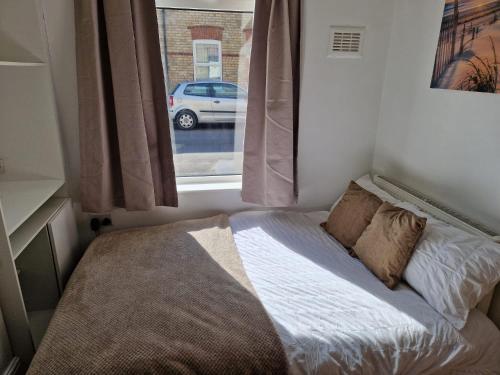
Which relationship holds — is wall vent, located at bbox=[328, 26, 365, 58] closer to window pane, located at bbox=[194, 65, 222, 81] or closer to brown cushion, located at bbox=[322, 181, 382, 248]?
window pane, located at bbox=[194, 65, 222, 81]

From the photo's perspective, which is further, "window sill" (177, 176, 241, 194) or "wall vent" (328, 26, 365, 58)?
"window sill" (177, 176, 241, 194)

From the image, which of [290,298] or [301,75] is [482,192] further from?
[301,75]

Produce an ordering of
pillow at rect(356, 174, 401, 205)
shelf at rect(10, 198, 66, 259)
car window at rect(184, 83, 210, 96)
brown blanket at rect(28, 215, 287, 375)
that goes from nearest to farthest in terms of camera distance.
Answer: brown blanket at rect(28, 215, 287, 375) → shelf at rect(10, 198, 66, 259) → pillow at rect(356, 174, 401, 205) → car window at rect(184, 83, 210, 96)

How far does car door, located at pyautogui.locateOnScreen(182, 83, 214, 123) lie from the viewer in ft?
7.34

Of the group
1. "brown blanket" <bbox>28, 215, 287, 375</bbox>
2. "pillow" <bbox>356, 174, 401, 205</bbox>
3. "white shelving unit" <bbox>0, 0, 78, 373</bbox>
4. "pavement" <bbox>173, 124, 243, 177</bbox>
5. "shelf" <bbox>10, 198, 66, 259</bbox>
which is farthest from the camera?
"pavement" <bbox>173, 124, 243, 177</bbox>

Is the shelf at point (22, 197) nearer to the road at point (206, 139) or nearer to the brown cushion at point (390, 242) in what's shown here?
the road at point (206, 139)

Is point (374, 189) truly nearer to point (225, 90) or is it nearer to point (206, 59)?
point (225, 90)

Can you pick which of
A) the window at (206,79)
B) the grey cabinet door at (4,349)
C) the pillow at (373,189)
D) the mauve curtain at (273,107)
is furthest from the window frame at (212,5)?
the grey cabinet door at (4,349)

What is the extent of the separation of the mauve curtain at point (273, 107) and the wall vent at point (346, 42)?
258 millimetres

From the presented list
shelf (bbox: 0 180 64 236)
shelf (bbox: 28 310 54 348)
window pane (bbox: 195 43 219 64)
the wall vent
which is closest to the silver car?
window pane (bbox: 195 43 219 64)

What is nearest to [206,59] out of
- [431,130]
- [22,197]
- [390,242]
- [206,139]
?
[206,139]

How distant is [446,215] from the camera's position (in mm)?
1730

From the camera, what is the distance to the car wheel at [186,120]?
2.27m

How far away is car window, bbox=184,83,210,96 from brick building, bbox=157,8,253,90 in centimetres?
4
